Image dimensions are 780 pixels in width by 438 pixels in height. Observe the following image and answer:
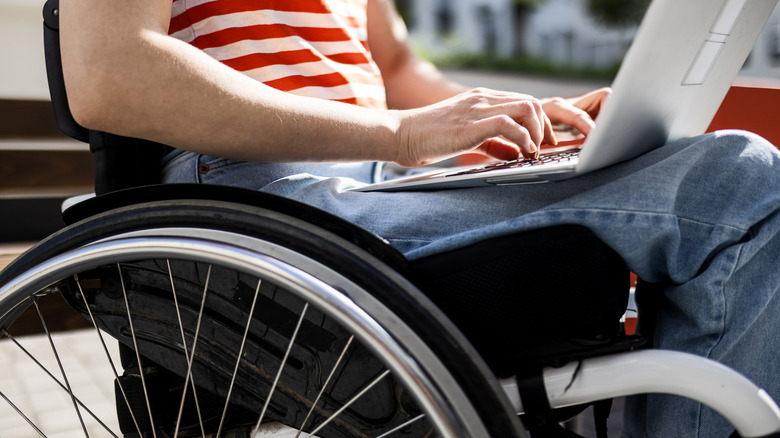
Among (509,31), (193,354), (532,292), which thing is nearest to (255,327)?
(193,354)

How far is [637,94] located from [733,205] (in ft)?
0.60

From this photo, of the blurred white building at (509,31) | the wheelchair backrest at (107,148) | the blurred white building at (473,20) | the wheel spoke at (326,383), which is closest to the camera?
the wheel spoke at (326,383)

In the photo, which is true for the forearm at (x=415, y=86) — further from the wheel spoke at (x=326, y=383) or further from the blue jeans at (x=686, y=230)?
the wheel spoke at (x=326, y=383)

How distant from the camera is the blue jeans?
901 mm

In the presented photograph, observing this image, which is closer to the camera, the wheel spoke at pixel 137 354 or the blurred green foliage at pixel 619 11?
the wheel spoke at pixel 137 354

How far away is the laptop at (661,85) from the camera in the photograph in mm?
854

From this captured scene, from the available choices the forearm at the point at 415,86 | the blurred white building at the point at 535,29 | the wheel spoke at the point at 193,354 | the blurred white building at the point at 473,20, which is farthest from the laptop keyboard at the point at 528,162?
the blurred white building at the point at 473,20

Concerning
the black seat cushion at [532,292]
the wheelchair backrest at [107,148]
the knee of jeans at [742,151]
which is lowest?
the wheelchair backrest at [107,148]

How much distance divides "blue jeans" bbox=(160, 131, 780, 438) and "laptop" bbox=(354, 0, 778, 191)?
0.13ft

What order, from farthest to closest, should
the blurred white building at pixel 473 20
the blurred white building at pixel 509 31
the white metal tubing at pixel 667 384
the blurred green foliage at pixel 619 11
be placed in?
the blurred white building at pixel 473 20
the blurred white building at pixel 509 31
the blurred green foliage at pixel 619 11
the white metal tubing at pixel 667 384

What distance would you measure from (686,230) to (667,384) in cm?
19

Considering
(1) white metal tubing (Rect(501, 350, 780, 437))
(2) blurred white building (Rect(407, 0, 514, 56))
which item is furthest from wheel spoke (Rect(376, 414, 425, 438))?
(2) blurred white building (Rect(407, 0, 514, 56))

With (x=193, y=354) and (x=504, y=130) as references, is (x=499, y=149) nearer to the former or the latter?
(x=504, y=130)

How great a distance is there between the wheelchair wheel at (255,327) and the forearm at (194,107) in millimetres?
109
